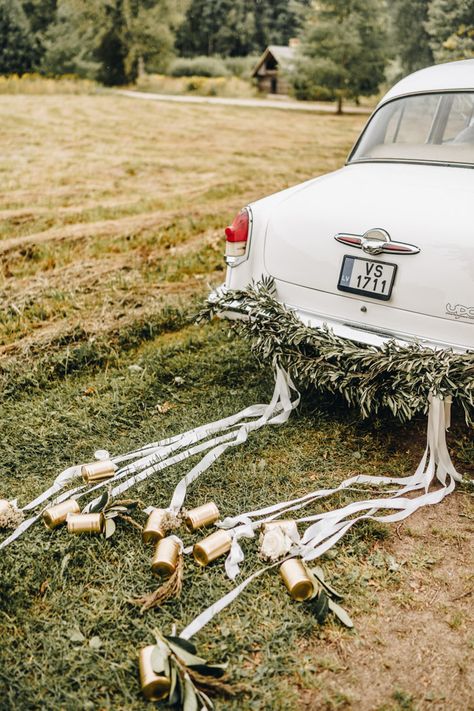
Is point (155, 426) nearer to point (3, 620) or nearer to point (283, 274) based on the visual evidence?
point (283, 274)

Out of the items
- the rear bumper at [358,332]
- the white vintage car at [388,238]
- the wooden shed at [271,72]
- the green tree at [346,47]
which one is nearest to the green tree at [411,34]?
the green tree at [346,47]

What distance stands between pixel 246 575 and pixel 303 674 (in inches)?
20.3

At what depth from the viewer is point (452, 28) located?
786 inches

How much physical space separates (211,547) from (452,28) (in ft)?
72.1

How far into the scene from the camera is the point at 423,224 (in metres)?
3.05

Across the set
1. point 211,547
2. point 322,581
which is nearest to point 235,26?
point 211,547

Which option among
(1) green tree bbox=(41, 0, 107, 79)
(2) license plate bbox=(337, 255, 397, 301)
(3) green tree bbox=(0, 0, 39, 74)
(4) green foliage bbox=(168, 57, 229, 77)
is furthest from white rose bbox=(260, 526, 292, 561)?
(4) green foliage bbox=(168, 57, 229, 77)

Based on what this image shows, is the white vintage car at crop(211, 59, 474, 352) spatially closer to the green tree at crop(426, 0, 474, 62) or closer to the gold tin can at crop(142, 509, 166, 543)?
the gold tin can at crop(142, 509, 166, 543)

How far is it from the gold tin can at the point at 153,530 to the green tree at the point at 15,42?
17.5 metres

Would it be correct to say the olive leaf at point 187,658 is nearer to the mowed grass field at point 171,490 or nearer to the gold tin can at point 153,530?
the mowed grass field at point 171,490

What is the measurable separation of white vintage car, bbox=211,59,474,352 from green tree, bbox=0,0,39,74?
15948mm

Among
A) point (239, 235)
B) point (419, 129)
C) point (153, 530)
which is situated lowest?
point (153, 530)

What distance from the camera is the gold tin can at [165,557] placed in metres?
2.55

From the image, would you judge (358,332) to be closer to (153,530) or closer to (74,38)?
(153,530)
